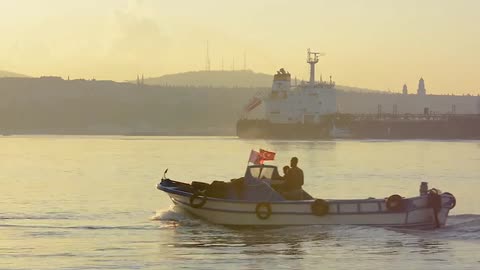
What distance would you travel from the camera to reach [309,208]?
37.4 meters

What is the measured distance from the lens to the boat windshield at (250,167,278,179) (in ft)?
128

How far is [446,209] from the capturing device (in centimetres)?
3772

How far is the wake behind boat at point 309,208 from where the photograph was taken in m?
37.3

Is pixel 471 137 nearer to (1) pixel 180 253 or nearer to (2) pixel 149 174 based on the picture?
(2) pixel 149 174

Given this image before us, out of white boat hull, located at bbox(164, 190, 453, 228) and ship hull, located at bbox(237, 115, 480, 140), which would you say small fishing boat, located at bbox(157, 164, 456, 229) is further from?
ship hull, located at bbox(237, 115, 480, 140)

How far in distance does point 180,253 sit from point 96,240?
389 centimetres

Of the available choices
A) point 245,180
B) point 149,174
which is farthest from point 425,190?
point 149,174

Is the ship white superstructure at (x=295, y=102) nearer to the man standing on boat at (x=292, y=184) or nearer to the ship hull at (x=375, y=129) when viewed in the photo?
the ship hull at (x=375, y=129)

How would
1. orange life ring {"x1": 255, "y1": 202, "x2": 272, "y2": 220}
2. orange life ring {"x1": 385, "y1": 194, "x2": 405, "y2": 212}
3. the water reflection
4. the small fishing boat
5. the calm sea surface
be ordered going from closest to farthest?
the calm sea surface
the water reflection
orange life ring {"x1": 385, "y1": 194, "x2": 405, "y2": 212}
the small fishing boat
orange life ring {"x1": 255, "y1": 202, "x2": 272, "y2": 220}

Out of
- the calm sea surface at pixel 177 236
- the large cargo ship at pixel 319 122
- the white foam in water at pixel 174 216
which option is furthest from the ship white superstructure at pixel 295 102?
the white foam in water at pixel 174 216

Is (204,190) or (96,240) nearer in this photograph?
(96,240)

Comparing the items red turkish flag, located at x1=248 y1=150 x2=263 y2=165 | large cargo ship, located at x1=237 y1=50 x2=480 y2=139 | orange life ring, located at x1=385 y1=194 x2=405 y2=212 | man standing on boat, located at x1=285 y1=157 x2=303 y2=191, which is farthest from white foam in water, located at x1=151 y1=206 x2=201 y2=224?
large cargo ship, located at x1=237 y1=50 x2=480 y2=139

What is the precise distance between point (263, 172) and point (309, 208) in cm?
262

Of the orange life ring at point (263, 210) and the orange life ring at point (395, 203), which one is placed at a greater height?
the orange life ring at point (395, 203)
